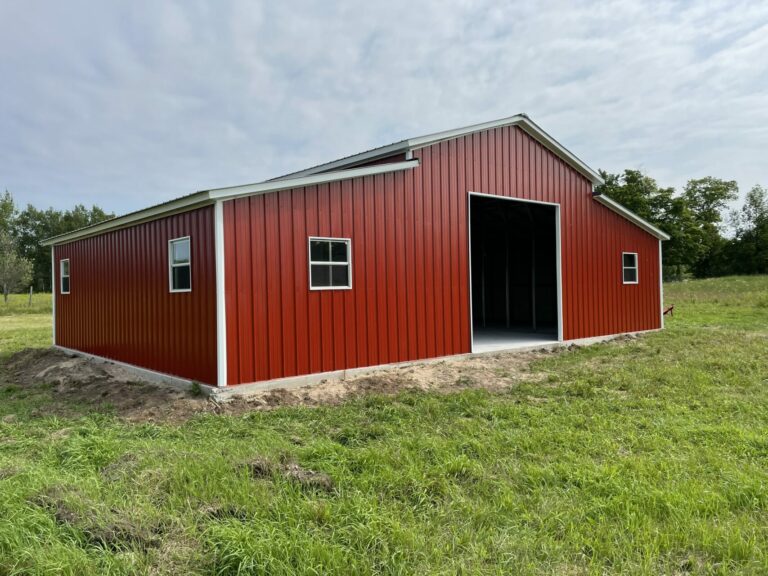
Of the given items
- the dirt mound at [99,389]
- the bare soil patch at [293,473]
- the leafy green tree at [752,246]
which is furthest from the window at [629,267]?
the leafy green tree at [752,246]

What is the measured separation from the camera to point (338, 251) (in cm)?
820

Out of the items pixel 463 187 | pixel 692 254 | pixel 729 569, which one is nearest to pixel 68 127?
pixel 463 187

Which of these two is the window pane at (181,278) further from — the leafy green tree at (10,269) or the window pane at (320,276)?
the leafy green tree at (10,269)

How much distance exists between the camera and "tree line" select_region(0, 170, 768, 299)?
4703 cm

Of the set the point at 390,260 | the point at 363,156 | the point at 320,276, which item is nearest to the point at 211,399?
the point at 320,276

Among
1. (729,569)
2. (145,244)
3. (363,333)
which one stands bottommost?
(729,569)

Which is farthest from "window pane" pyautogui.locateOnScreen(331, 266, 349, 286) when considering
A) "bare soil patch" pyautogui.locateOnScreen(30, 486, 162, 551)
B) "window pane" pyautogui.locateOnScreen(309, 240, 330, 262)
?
"bare soil patch" pyautogui.locateOnScreen(30, 486, 162, 551)

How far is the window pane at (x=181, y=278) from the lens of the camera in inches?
303

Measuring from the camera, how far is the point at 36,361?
35.9ft

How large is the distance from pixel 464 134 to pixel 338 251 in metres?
3.81

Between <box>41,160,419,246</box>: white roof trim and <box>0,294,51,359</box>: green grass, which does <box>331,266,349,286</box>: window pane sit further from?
<box>0,294,51,359</box>: green grass

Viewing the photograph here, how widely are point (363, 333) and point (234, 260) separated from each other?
2.49 m

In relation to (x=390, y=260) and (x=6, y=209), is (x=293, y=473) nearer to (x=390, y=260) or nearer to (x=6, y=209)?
(x=390, y=260)

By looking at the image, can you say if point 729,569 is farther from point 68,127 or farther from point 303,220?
point 68,127
